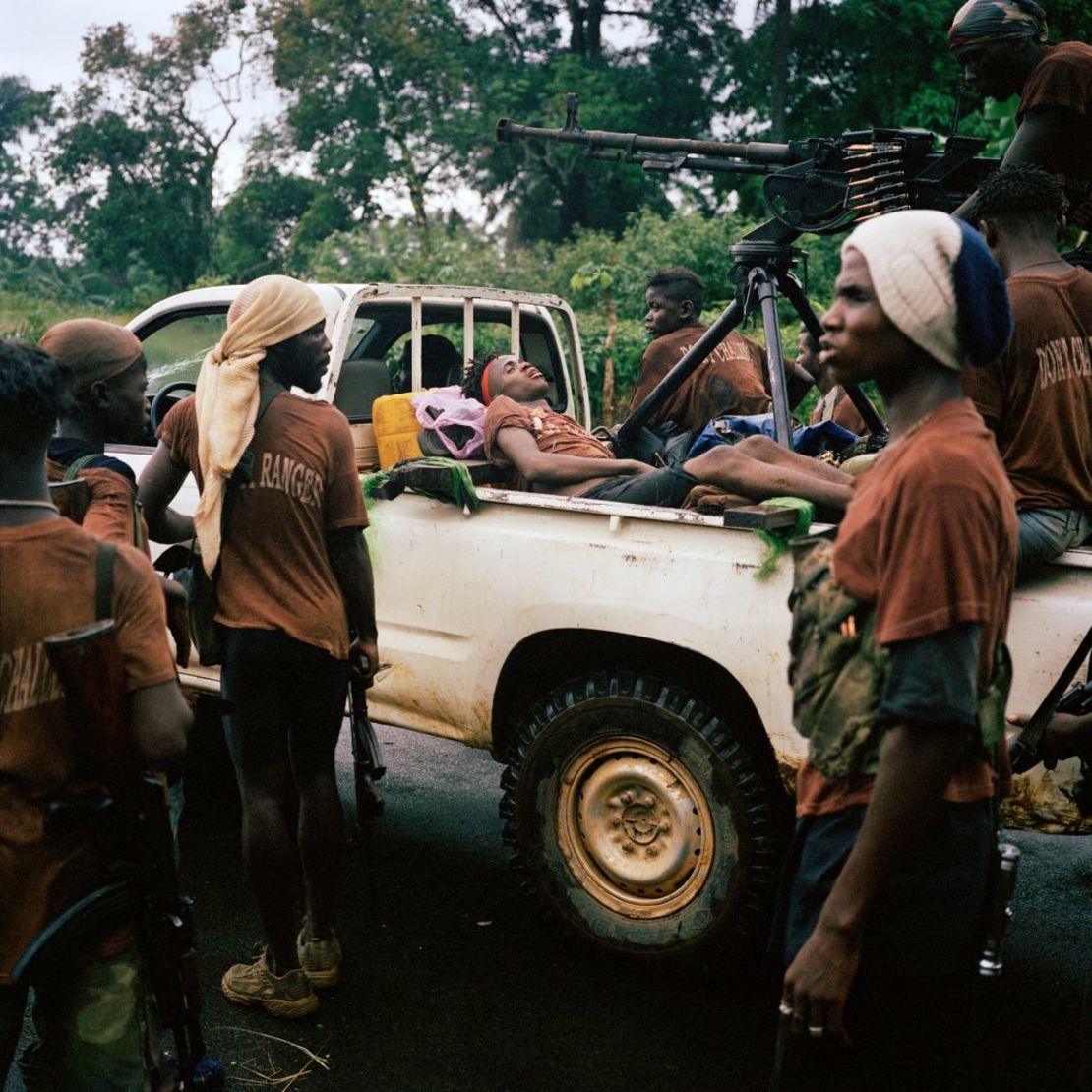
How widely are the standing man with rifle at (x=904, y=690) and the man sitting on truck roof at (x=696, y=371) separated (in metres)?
3.24

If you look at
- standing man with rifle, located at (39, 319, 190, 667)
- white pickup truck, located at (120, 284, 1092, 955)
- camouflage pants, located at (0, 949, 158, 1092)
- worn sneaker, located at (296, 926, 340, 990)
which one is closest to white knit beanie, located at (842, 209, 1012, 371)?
white pickup truck, located at (120, 284, 1092, 955)

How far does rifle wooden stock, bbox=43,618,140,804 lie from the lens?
1.97 m

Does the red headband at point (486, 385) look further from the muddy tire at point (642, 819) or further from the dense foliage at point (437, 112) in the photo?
the dense foliage at point (437, 112)

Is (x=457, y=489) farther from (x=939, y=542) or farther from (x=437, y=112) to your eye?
(x=437, y=112)

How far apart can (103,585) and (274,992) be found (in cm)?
180

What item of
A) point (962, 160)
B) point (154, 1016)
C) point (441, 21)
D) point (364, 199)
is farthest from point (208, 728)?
point (441, 21)

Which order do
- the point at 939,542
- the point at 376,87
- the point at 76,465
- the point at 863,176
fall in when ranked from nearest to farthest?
the point at 939,542
the point at 76,465
the point at 863,176
the point at 376,87

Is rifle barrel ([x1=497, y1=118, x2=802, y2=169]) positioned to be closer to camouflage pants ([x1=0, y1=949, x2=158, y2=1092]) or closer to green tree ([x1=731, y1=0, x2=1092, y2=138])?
camouflage pants ([x1=0, y1=949, x2=158, y2=1092])

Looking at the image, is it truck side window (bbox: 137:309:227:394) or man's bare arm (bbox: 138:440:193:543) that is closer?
man's bare arm (bbox: 138:440:193:543)

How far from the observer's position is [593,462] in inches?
173

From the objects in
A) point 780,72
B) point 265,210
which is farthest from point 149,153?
point 780,72

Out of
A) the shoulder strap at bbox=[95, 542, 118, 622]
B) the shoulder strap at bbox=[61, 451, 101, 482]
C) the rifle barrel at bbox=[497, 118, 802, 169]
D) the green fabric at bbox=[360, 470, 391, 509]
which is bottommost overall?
the green fabric at bbox=[360, 470, 391, 509]

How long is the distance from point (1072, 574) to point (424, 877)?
2.47 meters

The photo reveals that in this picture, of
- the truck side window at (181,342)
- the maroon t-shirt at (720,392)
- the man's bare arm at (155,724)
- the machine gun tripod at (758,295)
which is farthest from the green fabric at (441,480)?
the man's bare arm at (155,724)
